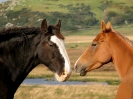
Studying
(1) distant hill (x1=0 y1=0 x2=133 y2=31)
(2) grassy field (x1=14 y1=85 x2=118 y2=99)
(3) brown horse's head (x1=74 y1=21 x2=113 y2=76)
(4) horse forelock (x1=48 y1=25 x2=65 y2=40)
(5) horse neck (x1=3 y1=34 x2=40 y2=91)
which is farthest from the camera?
(1) distant hill (x1=0 y1=0 x2=133 y2=31)

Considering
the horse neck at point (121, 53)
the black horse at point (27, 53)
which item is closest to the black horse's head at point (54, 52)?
the black horse at point (27, 53)

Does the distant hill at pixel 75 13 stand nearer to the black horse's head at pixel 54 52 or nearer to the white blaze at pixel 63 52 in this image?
the black horse's head at pixel 54 52

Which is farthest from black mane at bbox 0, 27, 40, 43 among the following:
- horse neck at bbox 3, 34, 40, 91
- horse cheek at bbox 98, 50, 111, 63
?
horse cheek at bbox 98, 50, 111, 63

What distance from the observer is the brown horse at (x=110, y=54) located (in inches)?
317

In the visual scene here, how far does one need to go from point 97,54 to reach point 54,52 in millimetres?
1846

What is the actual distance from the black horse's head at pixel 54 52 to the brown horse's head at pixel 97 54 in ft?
4.98

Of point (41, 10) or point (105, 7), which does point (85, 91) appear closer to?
point (41, 10)

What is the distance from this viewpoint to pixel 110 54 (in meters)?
8.46

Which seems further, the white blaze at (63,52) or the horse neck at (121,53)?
the horse neck at (121,53)

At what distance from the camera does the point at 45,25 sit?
7262 millimetres

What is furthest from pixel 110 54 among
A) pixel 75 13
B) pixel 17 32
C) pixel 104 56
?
pixel 75 13

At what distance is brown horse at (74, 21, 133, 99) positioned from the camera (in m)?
8.05

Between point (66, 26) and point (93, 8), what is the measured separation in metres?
36.6

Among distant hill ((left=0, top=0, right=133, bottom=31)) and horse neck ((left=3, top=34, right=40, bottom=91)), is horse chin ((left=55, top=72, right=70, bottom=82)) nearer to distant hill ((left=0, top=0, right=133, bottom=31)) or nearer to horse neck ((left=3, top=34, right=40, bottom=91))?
horse neck ((left=3, top=34, right=40, bottom=91))
